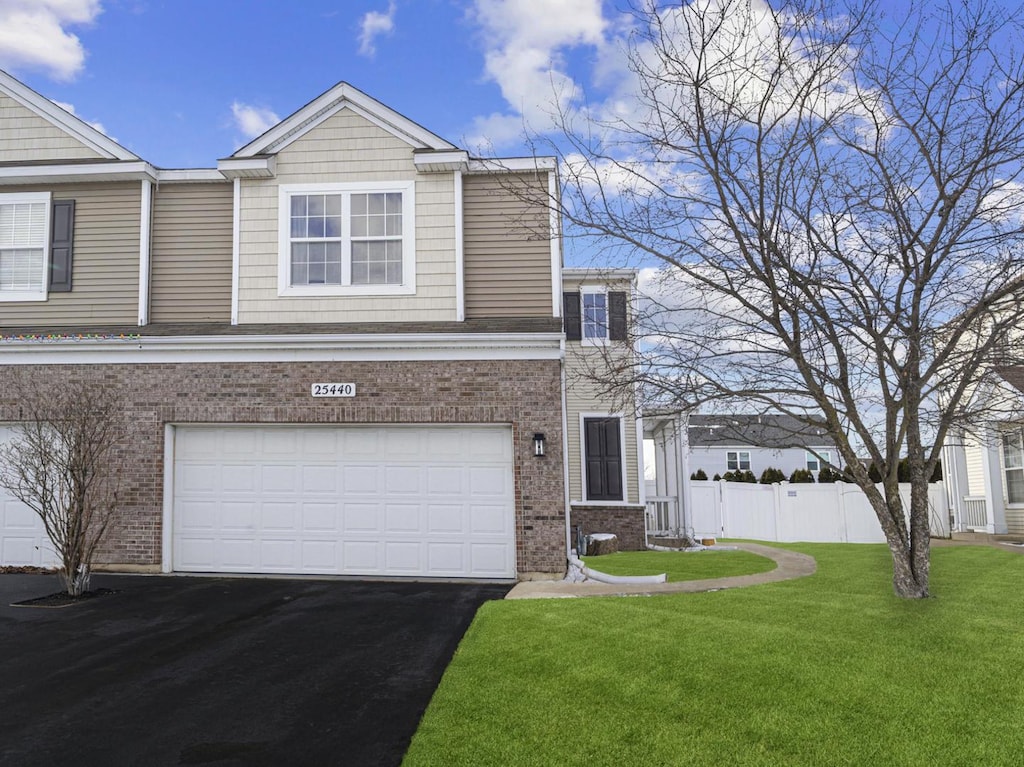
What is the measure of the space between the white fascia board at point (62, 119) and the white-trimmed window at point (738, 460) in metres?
31.8

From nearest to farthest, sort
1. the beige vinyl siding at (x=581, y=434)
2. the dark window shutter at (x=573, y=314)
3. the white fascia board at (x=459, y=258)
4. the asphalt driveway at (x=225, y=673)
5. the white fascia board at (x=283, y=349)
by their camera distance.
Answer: the asphalt driveway at (x=225, y=673) → the white fascia board at (x=283, y=349) → the white fascia board at (x=459, y=258) → the beige vinyl siding at (x=581, y=434) → the dark window shutter at (x=573, y=314)

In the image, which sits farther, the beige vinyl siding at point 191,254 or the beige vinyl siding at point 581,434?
the beige vinyl siding at point 581,434

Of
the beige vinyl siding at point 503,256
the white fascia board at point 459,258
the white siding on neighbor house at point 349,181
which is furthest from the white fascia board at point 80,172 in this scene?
the beige vinyl siding at point 503,256

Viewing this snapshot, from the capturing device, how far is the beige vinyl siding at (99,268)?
12148 mm

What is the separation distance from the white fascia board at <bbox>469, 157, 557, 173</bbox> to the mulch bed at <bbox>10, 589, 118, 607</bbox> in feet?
26.9

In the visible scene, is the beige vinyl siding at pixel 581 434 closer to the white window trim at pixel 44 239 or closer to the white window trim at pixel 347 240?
the white window trim at pixel 347 240

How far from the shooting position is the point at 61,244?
12.3m

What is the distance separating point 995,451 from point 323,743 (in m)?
17.2

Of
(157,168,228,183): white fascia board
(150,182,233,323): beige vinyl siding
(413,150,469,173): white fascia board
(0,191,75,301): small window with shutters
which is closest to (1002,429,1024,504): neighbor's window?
(413,150,469,173): white fascia board

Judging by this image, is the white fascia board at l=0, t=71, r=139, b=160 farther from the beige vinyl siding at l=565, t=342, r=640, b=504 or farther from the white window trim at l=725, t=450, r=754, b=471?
the white window trim at l=725, t=450, r=754, b=471

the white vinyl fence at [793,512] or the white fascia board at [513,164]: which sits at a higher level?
the white fascia board at [513,164]

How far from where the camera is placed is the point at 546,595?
9172mm

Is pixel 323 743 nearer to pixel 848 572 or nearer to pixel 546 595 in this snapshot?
pixel 546 595

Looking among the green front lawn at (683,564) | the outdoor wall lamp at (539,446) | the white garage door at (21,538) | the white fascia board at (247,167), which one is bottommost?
the green front lawn at (683,564)
